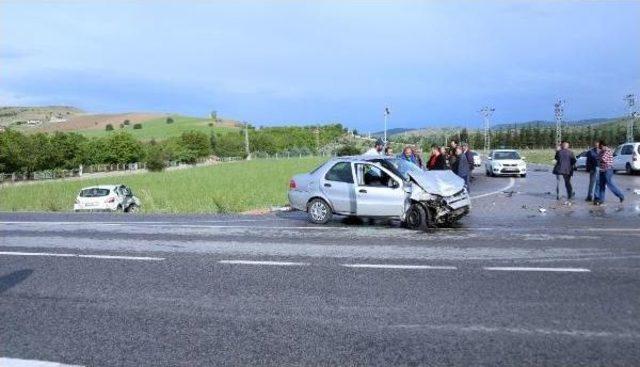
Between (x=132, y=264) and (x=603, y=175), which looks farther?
(x=603, y=175)

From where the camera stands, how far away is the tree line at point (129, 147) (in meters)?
69.2

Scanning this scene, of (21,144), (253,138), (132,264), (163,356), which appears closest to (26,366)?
(163,356)

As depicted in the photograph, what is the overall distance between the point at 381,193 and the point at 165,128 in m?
139

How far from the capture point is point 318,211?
14281mm

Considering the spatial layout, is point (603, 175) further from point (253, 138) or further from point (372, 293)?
point (253, 138)

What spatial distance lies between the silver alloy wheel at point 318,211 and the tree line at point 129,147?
60846mm

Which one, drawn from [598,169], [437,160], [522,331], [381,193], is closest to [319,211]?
[381,193]

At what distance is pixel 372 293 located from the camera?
273 inches

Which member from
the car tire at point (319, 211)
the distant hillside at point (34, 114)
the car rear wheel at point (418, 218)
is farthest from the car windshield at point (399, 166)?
the distant hillside at point (34, 114)

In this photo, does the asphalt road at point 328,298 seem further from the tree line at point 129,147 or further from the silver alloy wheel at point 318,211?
the tree line at point 129,147

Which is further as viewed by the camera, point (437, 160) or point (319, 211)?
point (437, 160)

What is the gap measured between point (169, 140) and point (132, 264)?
117 metres

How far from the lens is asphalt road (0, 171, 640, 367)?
5.05m

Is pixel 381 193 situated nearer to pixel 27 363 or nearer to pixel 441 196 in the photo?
pixel 441 196
